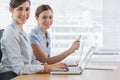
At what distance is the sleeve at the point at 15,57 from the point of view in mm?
1825

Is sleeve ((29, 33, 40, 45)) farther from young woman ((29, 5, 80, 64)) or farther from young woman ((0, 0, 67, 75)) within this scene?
young woman ((0, 0, 67, 75))

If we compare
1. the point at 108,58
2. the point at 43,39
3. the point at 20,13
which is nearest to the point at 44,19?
the point at 43,39

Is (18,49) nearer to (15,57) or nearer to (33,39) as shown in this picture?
(15,57)

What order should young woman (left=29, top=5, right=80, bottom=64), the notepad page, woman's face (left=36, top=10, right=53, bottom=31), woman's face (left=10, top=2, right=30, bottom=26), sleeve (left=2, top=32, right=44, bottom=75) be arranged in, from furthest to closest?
the notepad page → woman's face (left=36, top=10, right=53, bottom=31) → young woman (left=29, top=5, right=80, bottom=64) → woman's face (left=10, top=2, right=30, bottom=26) → sleeve (left=2, top=32, right=44, bottom=75)

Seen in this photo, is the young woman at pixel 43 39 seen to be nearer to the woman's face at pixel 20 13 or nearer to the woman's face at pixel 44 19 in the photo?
the woman's face at pixel 44 19

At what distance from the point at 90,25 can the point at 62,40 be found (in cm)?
39

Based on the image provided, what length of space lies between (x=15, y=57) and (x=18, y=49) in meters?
0.07

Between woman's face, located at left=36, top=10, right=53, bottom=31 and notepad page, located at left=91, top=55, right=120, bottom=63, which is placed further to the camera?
notepad page, located at left=91, top=55, right=120, bottom=63

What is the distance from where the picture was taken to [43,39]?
7.89ft

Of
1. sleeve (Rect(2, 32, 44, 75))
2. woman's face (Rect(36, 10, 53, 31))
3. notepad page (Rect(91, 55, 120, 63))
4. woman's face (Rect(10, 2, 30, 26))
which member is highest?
woman's face (Rect(10, 2, 30, 26))

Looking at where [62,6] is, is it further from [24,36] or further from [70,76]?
[70,76]

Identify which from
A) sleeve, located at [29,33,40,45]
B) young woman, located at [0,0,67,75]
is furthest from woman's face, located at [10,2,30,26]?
sleeve, located at [29,33,40,45]

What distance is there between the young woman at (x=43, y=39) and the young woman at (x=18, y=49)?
0.28 m

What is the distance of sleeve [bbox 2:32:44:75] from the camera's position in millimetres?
1825
